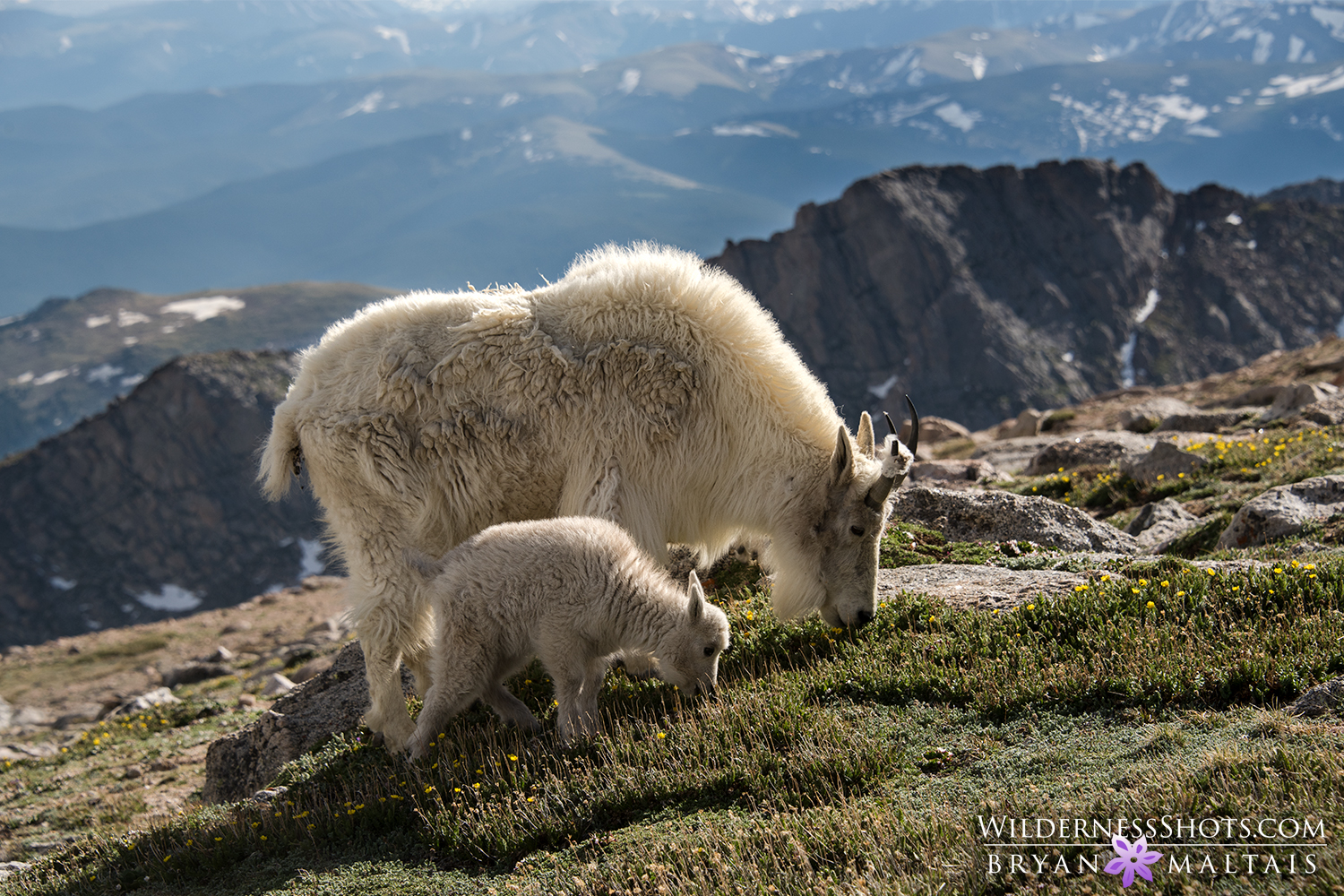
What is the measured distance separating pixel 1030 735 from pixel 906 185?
164089 millimetres

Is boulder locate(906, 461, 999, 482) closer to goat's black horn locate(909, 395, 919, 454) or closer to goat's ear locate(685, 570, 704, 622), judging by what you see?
→ goat's black horn locate(909, 395, 919, 454)

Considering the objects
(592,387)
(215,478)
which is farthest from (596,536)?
(215,478)

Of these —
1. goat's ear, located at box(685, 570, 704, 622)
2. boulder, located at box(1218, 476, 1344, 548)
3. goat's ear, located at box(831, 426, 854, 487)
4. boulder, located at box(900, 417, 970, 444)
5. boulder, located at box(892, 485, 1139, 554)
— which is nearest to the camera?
goat's ear, located at box(685, 570, 704, 622)

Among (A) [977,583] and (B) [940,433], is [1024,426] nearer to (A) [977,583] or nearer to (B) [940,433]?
(B) [940,433]

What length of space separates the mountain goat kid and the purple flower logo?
2960 millimetres

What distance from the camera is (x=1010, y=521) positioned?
952 centimetres

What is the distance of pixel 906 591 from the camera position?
7371mm

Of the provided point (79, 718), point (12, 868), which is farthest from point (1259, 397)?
point (79, 718)

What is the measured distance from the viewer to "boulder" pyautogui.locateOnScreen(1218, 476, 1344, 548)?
Answer: 27.6 ft

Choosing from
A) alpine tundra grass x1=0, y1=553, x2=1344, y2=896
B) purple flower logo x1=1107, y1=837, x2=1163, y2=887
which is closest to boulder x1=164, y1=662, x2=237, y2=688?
alpine tundra grass x1=0, y1=553, x2=1344, y2=896

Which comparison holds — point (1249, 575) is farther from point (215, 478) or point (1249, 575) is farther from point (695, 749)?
point (215, 478)

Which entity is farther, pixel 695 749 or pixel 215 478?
pixel 215 478

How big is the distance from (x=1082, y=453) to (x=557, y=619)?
454 inches

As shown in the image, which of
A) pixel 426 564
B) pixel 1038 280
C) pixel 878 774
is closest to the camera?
pixel 878 774
